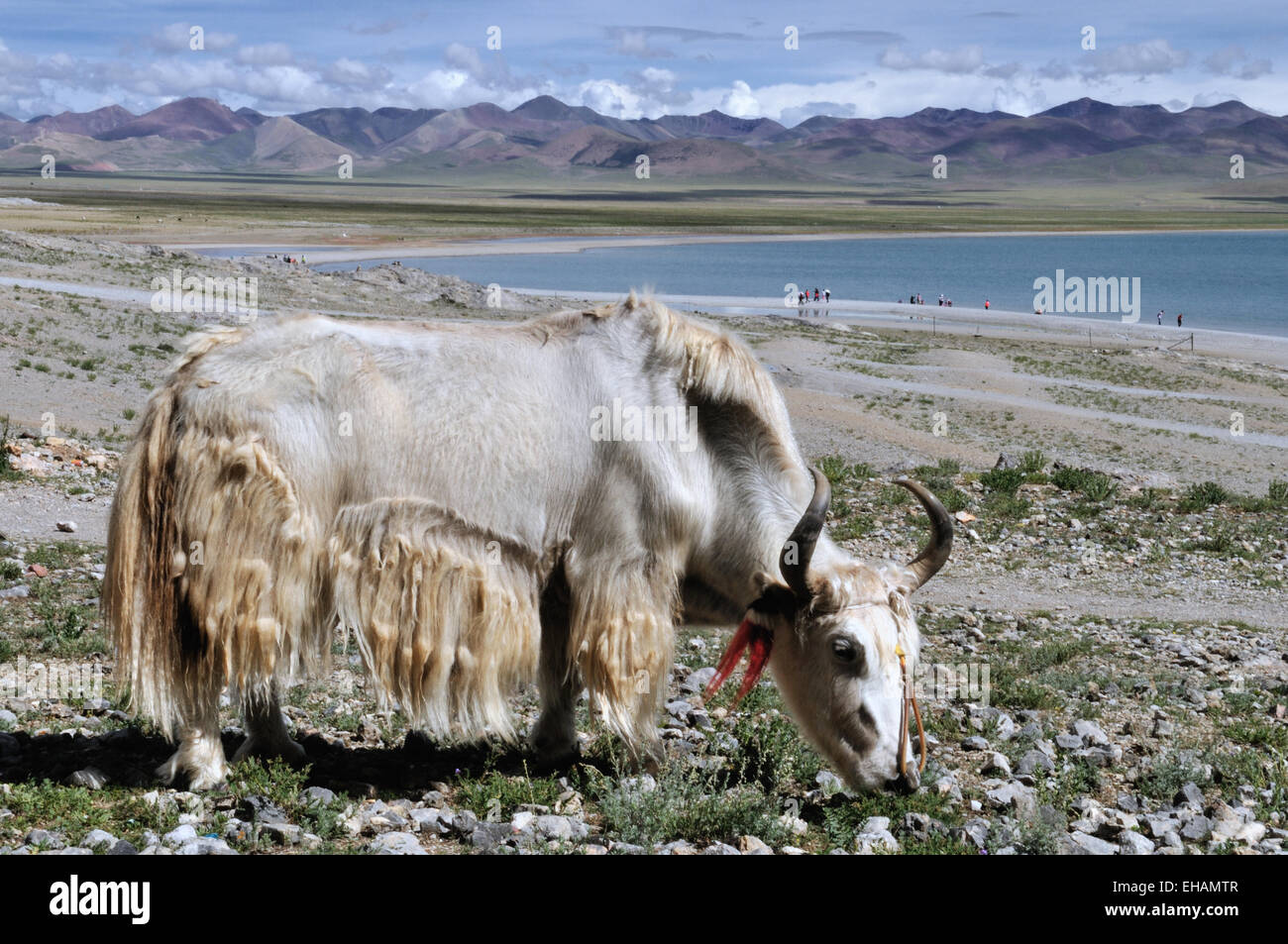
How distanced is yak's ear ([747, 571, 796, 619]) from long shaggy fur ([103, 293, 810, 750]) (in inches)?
7.0

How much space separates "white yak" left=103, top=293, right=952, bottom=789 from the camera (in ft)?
17.9

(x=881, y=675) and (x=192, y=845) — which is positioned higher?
(x=881, y=675)

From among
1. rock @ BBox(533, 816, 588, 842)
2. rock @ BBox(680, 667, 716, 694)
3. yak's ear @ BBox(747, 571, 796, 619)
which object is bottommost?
rock @ BBox(680, 667, 716, 694)

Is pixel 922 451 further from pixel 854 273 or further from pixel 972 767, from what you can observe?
pixel 854 273

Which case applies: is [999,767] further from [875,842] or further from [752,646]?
[752,646]

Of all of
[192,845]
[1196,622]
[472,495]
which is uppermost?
[472,495]

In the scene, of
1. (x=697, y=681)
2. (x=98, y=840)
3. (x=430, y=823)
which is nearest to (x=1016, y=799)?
(x=697, y=681)

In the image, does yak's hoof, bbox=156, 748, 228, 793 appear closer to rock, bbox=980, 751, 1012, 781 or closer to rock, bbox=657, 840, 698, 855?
rock, bbox=657, 840, 698, 855

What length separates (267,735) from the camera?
19.7 feet

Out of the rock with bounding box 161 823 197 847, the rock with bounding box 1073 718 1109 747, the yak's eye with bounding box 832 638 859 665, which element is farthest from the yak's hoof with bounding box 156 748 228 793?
the rock with bounding box 1073 718 1109 747

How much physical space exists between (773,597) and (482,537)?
1.49 meters

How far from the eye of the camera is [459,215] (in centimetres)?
15525
